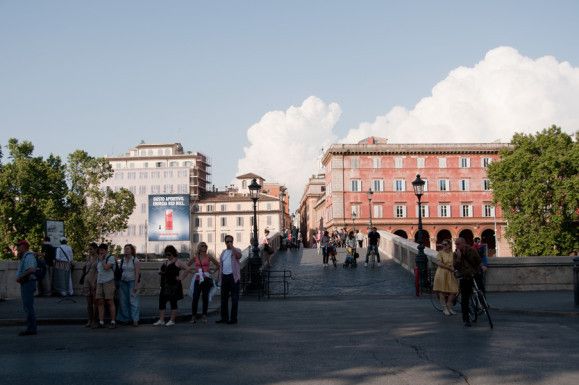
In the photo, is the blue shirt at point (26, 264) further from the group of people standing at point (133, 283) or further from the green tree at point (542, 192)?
the green tree at point (542, 192)

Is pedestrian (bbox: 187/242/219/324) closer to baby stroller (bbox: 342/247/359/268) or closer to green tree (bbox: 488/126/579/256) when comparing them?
baby stroller (bbox: 342/247/359/268)

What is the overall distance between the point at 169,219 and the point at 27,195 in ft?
45.4

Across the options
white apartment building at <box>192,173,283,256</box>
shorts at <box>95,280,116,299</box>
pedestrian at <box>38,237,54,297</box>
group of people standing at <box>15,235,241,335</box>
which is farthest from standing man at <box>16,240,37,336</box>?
white apartment building at <box>192,173,283,256</box>

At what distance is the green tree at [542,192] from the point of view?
65.0 meters

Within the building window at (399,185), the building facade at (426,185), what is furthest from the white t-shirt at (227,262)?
the building window at (399,185)

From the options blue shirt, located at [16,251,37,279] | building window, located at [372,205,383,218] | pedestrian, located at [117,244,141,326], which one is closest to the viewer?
blue shirt, located at [16,251,37,279]

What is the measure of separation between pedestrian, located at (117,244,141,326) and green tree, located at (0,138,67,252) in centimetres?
5293

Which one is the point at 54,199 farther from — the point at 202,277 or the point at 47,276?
the point at 202,277

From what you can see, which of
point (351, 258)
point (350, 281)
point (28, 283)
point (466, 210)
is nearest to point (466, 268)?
point (28, 283)

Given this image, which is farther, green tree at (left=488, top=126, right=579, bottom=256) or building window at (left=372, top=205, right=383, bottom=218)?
building window at (left=372, top=205, right=383, bottom=218)

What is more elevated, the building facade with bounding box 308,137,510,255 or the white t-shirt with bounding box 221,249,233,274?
the building facade with bounding box 308,137,510,255

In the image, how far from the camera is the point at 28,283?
511 inches

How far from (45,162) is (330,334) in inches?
2535

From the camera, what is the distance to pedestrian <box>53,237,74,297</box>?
68.2 feet
